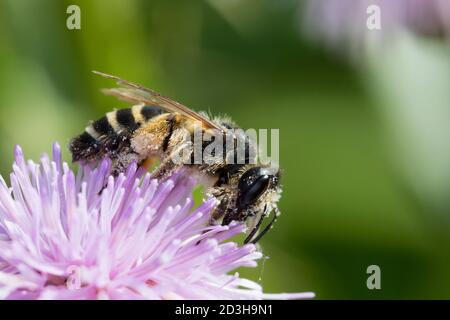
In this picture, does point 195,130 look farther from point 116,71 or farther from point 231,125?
point 116,71

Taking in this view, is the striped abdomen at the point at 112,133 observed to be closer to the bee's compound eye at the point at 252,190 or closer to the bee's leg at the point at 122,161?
the bee's leg at the point at 122,161

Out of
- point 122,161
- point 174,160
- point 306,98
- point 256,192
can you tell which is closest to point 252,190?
point 256,192

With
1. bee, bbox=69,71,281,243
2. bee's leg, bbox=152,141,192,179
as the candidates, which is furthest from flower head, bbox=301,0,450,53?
bee's leg, bbox=152,141,192,179

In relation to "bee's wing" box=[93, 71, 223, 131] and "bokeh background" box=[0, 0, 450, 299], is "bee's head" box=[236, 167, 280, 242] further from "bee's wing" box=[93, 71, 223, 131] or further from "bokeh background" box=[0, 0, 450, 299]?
"bokeh background" box=[0, 0, 450, 299]

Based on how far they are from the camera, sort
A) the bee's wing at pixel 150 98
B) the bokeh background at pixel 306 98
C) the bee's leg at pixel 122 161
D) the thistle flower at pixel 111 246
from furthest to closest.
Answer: the bokeh background at pixel 306 98 → the bee's leg at pixel 122 161 → the bee's wing at pixel 150 98 → the thistle flower at pixel 111 246

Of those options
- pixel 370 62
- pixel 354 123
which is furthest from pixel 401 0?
pixel 354 123

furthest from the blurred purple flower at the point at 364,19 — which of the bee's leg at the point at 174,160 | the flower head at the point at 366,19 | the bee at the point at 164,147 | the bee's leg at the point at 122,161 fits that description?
the bee's leg at the point at 122,161
